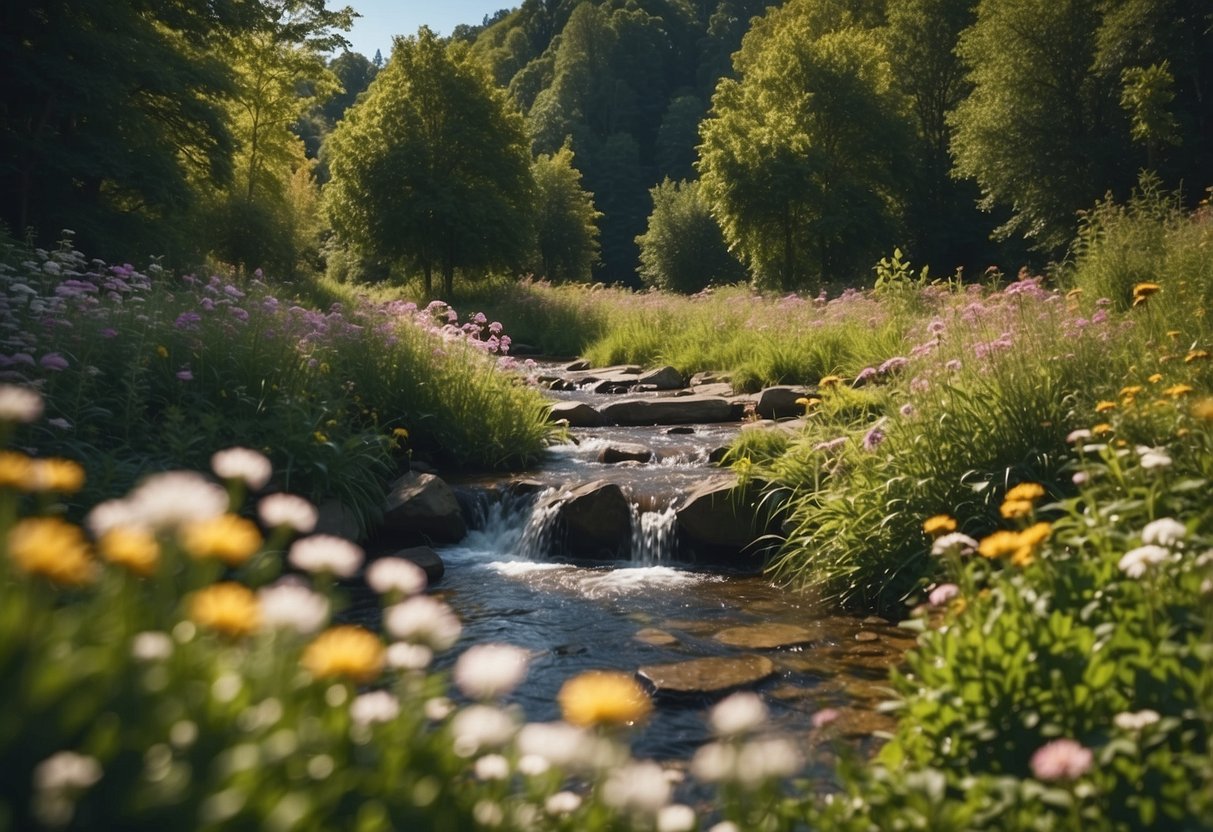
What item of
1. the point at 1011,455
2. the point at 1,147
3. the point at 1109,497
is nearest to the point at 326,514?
the point at 1011,455

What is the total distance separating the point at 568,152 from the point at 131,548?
4437 centimetres

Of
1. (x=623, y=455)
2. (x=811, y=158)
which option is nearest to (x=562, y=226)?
(x=811, y=158)

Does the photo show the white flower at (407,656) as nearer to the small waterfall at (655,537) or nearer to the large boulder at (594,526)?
the small waterfall at (655,537)

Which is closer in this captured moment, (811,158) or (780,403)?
(780,403)

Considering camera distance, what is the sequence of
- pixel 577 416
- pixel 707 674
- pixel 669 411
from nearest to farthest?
pixel 707 674 → pixel 577 416 → pixel 669 411

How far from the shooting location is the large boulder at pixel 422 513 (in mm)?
7402

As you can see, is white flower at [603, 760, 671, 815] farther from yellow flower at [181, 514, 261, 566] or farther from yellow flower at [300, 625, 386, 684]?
yellow flower at [181, 514, 261, 566]

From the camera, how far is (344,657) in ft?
4.28

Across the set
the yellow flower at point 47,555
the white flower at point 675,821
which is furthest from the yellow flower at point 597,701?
the yellow flower at point 47,555

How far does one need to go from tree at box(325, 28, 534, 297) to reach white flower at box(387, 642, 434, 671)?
92.8 feet

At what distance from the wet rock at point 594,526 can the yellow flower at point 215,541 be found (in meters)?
6.28

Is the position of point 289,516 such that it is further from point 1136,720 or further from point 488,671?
point 1136,720

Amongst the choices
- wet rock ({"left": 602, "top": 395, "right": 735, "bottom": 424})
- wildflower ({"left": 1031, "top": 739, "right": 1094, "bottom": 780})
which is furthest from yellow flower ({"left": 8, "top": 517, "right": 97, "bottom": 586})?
wet rock ({"left": 602, "top": 395, "right": 735, "bottom": 424})

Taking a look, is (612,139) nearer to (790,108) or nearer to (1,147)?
(790,108)
